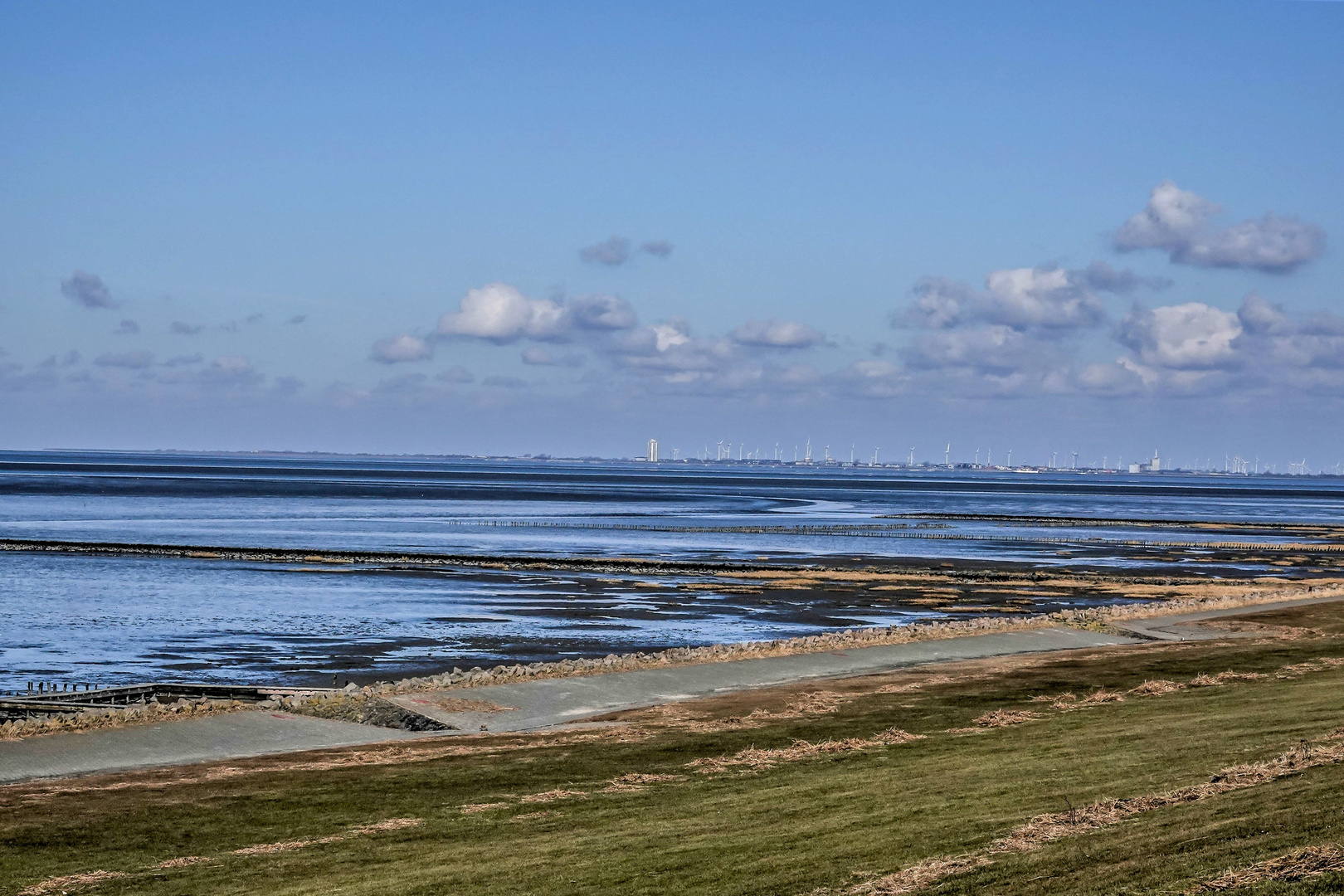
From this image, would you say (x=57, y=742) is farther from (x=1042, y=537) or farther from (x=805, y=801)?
(x=1042, y=537)

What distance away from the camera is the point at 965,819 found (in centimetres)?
2130

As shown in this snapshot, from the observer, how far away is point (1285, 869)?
14.5m

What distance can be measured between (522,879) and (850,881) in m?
5.05

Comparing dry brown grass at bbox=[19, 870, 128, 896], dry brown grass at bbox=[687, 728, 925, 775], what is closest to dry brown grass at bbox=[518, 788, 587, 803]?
dry brown grass at bbox=[687, 728, 925, 775]

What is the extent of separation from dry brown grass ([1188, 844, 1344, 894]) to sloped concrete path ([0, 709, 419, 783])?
2507 cm

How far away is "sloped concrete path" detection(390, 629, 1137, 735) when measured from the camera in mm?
40219

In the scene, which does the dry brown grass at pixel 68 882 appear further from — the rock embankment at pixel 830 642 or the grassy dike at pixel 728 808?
the rock embankment at pixel 830 642

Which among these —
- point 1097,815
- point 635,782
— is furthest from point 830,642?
point 1097,815

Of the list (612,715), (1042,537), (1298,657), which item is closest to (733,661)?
(612,715)

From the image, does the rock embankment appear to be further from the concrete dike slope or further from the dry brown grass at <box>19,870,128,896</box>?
the dry brown grass at <box>19,870,128,896</box>

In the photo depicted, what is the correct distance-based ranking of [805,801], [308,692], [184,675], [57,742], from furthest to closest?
1. [184,675]
2. [308,692]
3. [57,742]
4. [805,801]

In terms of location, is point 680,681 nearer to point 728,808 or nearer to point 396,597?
point 728,808

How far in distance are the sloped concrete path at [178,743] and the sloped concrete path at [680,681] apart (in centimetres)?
319

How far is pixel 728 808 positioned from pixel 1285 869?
466 inches
